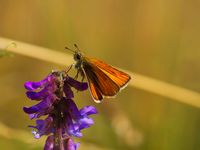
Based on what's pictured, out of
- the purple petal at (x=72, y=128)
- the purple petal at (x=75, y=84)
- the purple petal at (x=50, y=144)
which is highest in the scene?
the purple petal at (x=75, y=84)

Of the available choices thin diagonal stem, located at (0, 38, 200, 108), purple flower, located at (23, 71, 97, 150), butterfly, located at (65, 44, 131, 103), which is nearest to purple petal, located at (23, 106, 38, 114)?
purple flower, located at (23, 71, 97, 150)

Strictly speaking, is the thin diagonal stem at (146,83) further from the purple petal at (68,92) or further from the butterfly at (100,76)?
the purple petal at (68,92)

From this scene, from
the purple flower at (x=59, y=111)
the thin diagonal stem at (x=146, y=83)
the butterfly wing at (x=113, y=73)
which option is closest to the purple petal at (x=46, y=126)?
the purple flower at (x=59, y=111)

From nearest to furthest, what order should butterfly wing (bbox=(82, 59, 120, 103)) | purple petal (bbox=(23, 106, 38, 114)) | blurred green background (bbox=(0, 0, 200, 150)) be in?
purple petal (bbox=(23, 106, 38, 114)) < butterfly wing (bbox=(82, 59, 120, 103)) < blurred green background (bbox=(0, 0, 200, 150))

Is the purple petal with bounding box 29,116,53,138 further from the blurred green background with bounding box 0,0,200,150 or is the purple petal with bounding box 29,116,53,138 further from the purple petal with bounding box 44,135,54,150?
the blurred green background with bounding box 0,0,200,150

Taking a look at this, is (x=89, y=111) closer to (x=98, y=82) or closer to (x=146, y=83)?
(x=98, y=82)

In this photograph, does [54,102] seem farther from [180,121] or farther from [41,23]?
[41,23]

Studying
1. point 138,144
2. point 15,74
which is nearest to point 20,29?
point 15,74
